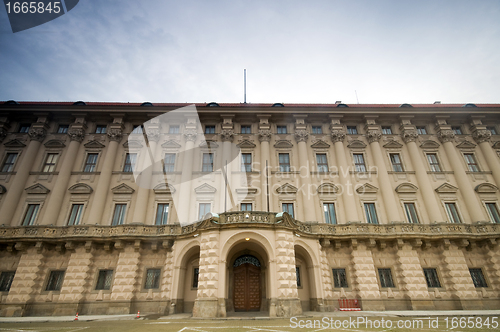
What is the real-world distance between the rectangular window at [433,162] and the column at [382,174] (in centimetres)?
482

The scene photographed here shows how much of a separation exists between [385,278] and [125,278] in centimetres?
1985

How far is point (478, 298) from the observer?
18281mm

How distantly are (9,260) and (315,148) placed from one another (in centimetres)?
2766

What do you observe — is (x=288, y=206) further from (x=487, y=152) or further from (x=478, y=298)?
(x=487, y=152)

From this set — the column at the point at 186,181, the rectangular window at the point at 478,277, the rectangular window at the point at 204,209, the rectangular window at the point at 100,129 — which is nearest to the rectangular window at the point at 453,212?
the rectangular window at the point at 478,277

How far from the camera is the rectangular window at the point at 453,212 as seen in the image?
2209cm

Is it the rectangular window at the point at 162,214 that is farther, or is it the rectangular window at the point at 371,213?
the rectangular window at the point at 371,213

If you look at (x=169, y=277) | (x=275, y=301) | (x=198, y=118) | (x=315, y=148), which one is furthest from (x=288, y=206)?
(x=198, y=118)

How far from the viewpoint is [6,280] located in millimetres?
18703

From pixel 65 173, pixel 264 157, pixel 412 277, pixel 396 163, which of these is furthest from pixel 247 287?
pixel 65 173

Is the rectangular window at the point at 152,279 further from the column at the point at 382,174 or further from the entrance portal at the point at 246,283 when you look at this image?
the column at the point at 382,174

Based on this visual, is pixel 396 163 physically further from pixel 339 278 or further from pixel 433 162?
pixel 339 278

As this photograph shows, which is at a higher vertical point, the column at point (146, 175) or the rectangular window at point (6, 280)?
the column at point (146, 175)

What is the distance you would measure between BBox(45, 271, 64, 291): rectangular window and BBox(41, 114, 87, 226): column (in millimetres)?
4253
